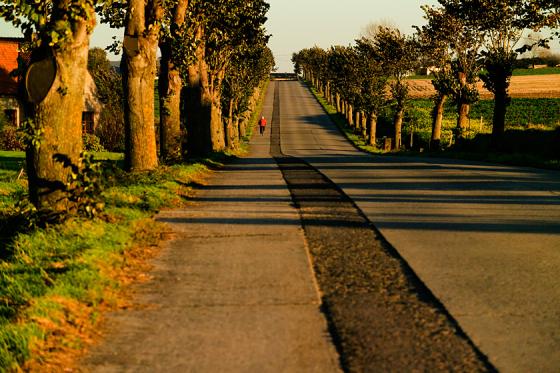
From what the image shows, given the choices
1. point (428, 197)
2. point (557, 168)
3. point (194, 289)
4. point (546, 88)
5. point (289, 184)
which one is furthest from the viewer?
point (546, 88)

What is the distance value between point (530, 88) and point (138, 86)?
9274 cm

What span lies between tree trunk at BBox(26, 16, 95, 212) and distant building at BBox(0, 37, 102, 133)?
4070cm

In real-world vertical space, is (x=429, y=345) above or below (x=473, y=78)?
below

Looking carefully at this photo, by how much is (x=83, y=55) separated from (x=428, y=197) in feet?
22.0

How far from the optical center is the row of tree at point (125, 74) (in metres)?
9.16

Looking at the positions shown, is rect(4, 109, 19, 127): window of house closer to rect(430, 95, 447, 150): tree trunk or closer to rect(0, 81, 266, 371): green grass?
rect(430, 95, 447, 150): tree trunk

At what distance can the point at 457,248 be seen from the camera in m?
→ 8.23

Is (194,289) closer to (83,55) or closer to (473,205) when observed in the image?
(83,55)

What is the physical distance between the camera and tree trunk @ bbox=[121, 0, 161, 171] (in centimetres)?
1622

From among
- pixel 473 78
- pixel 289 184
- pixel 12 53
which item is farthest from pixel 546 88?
pixel 289 184

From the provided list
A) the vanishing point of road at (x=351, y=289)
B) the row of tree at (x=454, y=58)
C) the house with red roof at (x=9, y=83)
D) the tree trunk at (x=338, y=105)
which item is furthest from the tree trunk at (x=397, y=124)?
the tree trunk at (x=338, y=105)

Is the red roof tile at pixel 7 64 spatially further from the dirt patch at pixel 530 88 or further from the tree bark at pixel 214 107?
the dirt patch at pixel 530 88

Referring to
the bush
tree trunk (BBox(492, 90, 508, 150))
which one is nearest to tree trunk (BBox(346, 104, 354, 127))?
the bush

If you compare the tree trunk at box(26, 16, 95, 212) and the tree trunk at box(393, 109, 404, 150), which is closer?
the tree trunk at box(26, 16, 95, 212)
